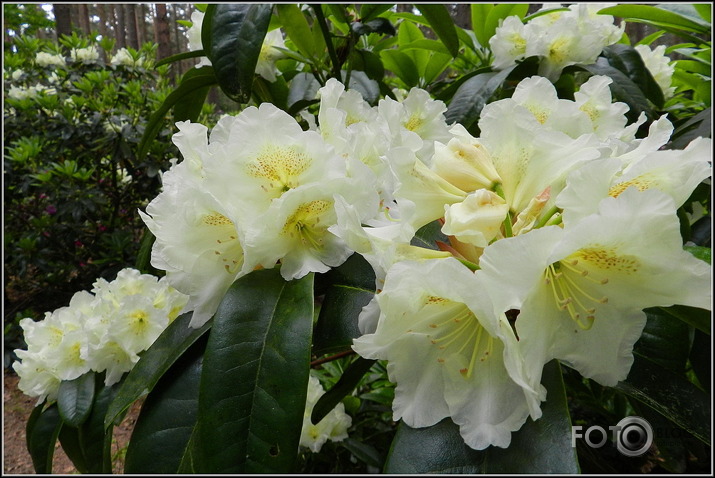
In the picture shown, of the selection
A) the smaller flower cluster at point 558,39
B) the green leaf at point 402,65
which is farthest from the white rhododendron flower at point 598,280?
the green leaf at point 402,65

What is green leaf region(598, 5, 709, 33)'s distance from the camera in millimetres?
1159

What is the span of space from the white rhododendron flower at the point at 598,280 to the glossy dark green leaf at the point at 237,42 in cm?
60

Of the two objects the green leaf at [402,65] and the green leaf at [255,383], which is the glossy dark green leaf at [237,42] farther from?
the green leaf at [402,65]

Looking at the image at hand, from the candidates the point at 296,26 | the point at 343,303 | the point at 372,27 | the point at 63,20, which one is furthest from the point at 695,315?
the point at 63,20

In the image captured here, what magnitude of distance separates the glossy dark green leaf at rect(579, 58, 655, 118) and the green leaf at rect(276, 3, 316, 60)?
2.20 ft

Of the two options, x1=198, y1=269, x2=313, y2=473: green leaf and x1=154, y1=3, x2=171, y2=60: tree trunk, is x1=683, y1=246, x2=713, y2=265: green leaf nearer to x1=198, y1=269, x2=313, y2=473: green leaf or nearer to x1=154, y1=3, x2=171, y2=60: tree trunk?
x1=198, y1=269, x2=313, y2=473: green leaf

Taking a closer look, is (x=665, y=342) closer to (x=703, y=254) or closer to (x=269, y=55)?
(x=703, y=254)

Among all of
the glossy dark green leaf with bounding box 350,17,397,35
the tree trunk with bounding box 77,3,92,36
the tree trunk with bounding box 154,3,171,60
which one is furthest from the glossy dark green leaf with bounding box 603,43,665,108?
the tree trunk with bounding box 77,3,92,36

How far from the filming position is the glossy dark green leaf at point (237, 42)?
0.83 m

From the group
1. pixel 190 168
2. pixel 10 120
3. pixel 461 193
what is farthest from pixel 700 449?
pixel 10 120

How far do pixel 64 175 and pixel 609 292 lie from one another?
3160 millimetres

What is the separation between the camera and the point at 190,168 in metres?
0.66

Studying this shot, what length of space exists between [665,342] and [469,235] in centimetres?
37

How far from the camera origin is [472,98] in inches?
43.4
